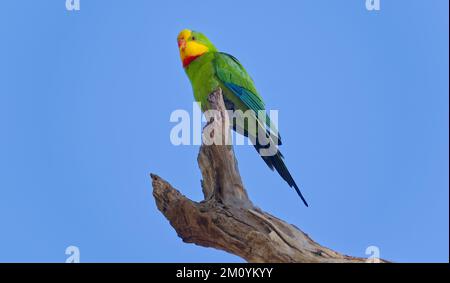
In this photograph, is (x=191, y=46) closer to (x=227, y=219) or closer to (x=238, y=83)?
(x=238, y=83)

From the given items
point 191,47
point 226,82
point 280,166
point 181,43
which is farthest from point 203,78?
point 280,166

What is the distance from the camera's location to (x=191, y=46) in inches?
306

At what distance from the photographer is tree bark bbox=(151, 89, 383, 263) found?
512cm

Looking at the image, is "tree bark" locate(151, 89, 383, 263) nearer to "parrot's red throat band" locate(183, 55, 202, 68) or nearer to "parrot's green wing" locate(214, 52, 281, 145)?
"parrot's green wing" locate(214, 52, 281, 145)

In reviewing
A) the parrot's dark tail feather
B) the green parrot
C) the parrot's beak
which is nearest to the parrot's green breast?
the green parrot

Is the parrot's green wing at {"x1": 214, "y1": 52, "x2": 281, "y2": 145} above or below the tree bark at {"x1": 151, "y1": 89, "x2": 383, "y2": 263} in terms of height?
above

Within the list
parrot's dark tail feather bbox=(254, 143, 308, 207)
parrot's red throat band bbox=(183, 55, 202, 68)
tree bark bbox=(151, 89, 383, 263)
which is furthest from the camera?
parrot's red throat band bbox=(183, 55, 202, 68)

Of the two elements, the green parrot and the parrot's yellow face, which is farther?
the parrot's yellow face

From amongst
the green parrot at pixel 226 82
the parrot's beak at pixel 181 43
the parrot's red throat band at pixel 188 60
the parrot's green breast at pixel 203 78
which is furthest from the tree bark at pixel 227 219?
the parrot's beak at pixel 181 43

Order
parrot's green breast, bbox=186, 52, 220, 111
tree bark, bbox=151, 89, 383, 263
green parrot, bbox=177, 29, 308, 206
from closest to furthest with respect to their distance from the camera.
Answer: tree bark, bbox=151, 89, 383, 263 < green parrot, bbox=177, 29, 308, 206 < parrot's green breast, bbox=186, 52, 220, 111
